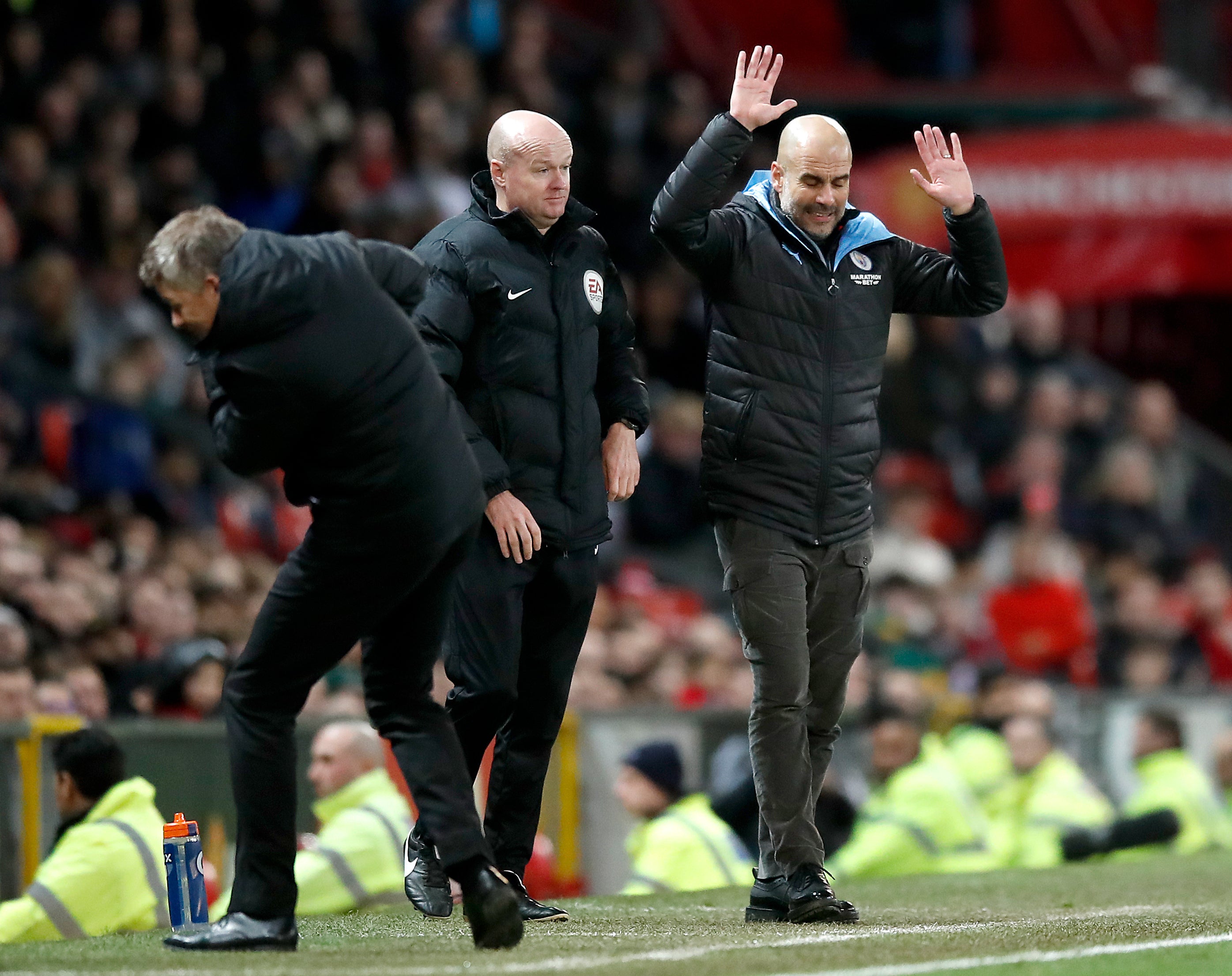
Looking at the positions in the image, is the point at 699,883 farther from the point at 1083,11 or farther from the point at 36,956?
the point at 1083,11

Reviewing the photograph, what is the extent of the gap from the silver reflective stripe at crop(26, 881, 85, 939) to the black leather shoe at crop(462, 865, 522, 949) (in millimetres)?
2351

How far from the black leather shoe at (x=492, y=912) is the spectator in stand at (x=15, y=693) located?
388cm

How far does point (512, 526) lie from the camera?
560 cm

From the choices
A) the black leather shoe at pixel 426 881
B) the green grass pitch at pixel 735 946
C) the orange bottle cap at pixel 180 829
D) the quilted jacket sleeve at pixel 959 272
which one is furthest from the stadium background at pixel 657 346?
the quilted jacket sleeve at pixel 959 272

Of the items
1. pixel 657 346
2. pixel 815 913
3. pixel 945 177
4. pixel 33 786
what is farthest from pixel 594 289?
pixel 657 346

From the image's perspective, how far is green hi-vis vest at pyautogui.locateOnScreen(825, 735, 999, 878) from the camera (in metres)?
9.67

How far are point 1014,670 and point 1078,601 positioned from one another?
1.29 m

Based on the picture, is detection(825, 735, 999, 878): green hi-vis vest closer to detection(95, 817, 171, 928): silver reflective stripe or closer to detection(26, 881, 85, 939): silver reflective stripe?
detection(95, 817, 171, 928): silver reflective stripe

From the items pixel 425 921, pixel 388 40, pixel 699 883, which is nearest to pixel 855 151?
pixel 388 40

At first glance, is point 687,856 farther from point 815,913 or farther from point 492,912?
point 492,912

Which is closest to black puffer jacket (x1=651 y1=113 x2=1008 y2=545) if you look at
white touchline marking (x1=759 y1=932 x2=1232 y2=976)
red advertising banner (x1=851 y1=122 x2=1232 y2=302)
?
white touchline marking (x1=759 y1=932 x2=1232 y2=976)

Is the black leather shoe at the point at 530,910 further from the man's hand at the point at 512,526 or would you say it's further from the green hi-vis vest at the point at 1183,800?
the green hi-vis vest at the point at 1183,800

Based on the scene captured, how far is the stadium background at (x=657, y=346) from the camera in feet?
32.2

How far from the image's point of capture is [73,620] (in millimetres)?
9289
